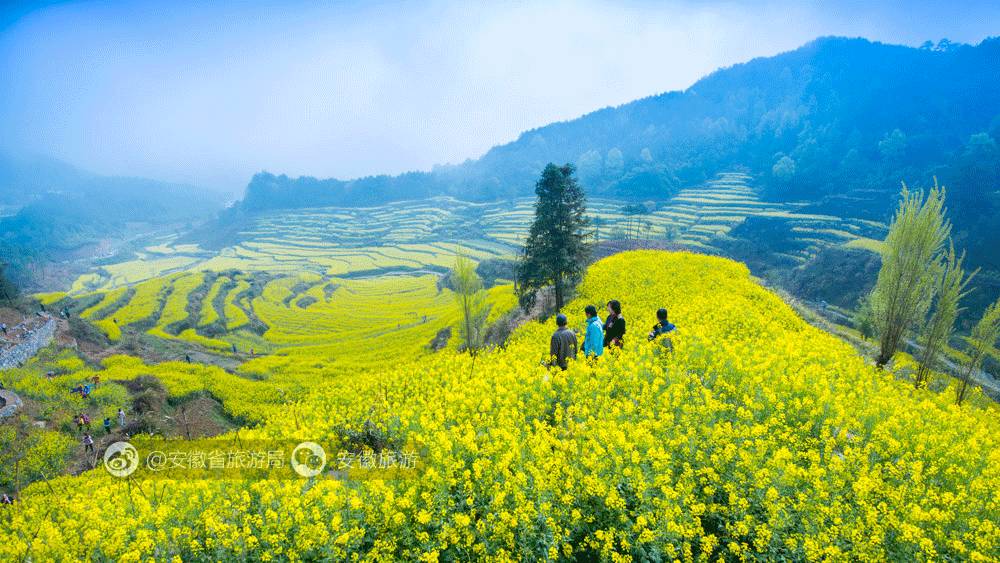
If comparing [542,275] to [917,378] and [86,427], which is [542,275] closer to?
[917,378]

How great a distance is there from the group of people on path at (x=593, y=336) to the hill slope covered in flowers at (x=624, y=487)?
54cm

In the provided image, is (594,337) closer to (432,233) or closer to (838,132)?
(432,233)

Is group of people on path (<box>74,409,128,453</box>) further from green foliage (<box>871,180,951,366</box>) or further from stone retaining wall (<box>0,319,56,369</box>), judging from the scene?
green foliage (<box>871,180,951,366</box>)

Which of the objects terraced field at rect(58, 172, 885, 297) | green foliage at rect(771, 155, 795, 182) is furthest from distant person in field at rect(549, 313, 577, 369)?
green foliage at rect(771, 155, 795, 182)

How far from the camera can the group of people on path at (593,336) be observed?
972 cm

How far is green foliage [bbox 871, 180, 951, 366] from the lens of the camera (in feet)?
49.0

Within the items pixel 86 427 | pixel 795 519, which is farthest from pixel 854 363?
pixel 86 427

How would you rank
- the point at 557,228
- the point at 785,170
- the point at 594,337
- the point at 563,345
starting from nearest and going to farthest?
the point at 563,345 < the point at 594,337 < the point at 557,228 < the point at 785,170

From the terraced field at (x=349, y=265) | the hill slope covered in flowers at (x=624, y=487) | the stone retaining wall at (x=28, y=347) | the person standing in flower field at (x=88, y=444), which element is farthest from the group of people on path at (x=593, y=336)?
the stone retaining wall at (x=28, y=347)

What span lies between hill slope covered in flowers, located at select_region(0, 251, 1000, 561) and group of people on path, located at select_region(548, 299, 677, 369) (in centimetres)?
54

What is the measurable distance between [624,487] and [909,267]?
16727 mm

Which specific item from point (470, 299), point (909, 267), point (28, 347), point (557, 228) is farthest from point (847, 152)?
point (28, 347)

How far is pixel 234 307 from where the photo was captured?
62469mm

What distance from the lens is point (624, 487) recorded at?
19.4 feet
